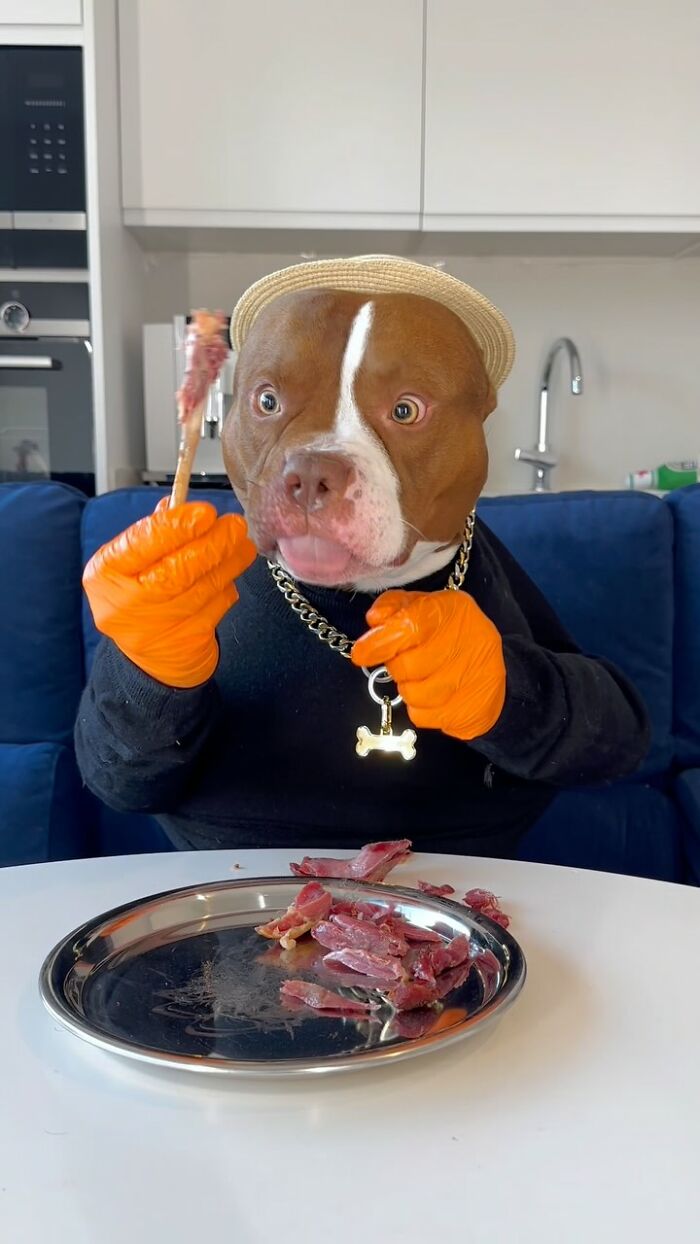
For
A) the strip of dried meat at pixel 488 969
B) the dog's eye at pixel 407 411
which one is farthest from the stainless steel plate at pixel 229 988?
the dog's eye at pixel 407 411

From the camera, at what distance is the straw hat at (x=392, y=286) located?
1.01 metres

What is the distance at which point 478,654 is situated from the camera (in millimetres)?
961

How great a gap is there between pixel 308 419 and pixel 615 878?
46 centimetres

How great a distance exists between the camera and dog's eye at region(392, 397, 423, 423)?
0.95 m

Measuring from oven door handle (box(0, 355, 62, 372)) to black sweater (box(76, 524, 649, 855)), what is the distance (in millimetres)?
1500

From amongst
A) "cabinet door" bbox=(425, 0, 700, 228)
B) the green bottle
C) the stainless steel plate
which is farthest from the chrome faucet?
the stainless steel plate

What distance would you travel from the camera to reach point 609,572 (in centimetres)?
173

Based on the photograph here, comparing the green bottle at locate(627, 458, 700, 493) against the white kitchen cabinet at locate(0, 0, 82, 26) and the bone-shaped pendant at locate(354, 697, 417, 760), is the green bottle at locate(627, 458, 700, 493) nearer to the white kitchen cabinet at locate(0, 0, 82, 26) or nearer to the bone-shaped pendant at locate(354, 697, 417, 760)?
the white kitchen cabinet at locate(0, 0, 82, 26)

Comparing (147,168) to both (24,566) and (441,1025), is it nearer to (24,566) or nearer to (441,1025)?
(24,566)

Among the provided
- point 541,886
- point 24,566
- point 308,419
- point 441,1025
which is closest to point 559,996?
point 441,1025

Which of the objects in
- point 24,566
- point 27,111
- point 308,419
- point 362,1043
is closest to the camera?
point 362,1043

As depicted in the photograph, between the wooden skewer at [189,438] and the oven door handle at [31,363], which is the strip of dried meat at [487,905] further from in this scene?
the oven door handle at [31,363]

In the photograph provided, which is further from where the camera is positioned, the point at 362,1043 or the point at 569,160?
the point at 569,160

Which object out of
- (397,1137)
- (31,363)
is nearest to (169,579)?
(397,1137)
